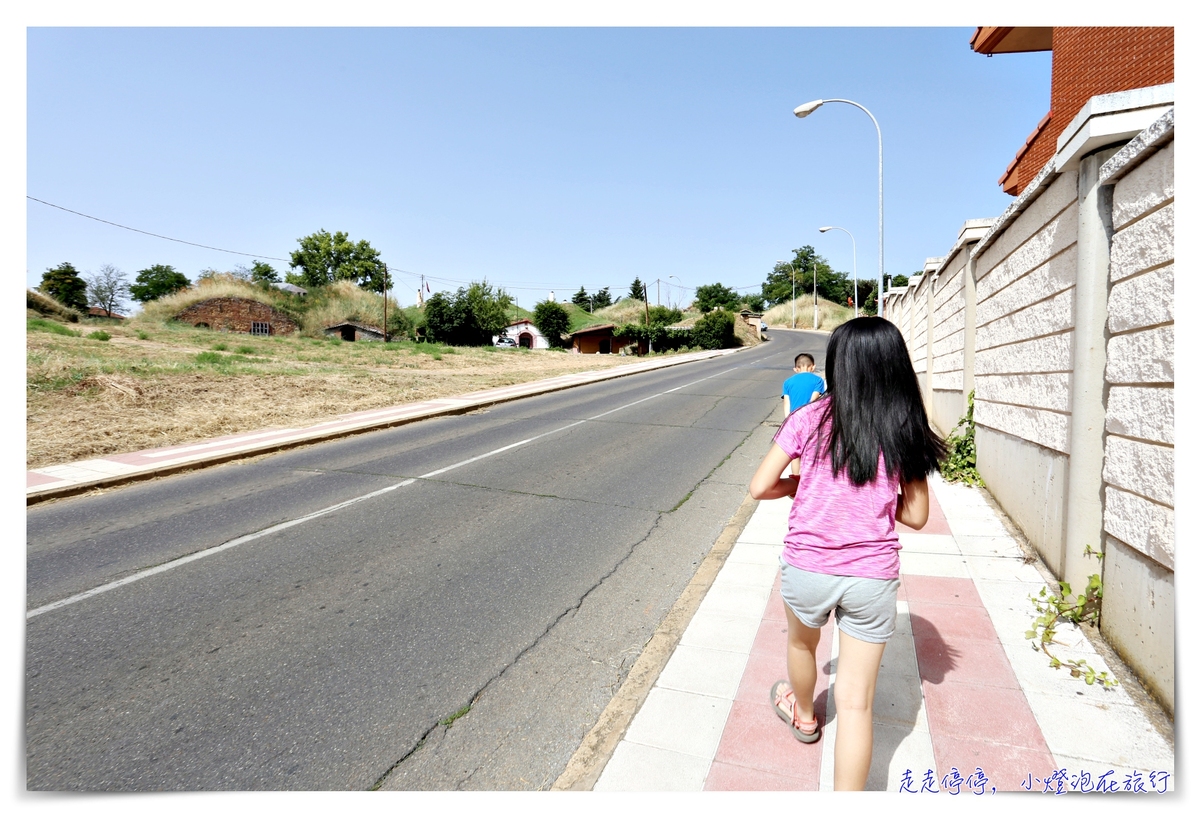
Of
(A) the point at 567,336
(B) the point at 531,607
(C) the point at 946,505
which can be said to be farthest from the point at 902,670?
(A) the point at 567,336

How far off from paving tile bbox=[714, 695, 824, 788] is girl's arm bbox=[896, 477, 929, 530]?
112cm

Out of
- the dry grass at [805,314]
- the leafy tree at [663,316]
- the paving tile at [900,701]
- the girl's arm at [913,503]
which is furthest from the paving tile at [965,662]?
the dry grass at [805,314]

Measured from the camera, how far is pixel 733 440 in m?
11.2

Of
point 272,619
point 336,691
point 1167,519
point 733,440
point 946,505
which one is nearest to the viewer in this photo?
point 1167,519

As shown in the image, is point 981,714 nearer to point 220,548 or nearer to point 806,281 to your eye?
point 220,548

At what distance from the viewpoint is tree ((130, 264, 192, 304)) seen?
83000 mm

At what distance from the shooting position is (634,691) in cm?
330

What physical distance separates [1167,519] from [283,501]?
7590mm

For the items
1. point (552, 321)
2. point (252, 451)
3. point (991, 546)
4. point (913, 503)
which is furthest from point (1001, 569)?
point (552, 321)

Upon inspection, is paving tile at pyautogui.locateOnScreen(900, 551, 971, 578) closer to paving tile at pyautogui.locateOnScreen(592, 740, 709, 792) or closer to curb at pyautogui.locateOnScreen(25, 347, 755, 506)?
paving tile at pyautogui.locateOnScreen(592, 740, 709, 792)

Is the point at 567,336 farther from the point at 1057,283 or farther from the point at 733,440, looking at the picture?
the point at 1057,283

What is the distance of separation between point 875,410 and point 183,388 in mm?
17786

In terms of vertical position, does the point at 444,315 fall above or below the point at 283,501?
above

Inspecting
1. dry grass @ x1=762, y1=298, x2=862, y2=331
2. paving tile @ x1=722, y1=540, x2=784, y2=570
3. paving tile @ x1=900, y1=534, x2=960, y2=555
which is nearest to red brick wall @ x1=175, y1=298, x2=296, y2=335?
paving tile @ x1=722, y1=540, x2=784, y2=570
